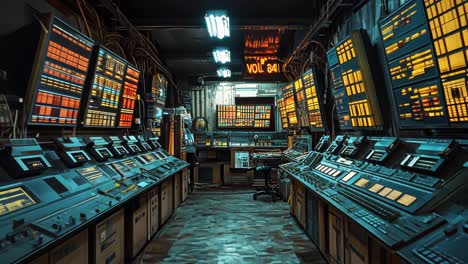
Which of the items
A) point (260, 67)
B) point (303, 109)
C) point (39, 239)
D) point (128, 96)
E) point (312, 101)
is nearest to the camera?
point (39, 239)

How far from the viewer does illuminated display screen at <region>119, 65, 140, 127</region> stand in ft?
13.1

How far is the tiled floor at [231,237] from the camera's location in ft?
10.1

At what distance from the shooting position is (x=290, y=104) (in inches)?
246

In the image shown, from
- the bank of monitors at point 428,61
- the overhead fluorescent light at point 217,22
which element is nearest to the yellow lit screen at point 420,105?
the bank of monitors at point 428,61

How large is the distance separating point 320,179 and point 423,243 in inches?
72.6

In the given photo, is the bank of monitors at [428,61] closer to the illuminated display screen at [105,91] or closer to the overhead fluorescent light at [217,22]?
the overhead fluorescent light at [217,22]

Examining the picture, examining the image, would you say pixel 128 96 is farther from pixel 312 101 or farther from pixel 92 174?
pixel 312 101

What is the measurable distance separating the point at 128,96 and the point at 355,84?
10.2 ft

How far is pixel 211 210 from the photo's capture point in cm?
509

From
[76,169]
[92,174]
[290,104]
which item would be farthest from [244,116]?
[76,169]

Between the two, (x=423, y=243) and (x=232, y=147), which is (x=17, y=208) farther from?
(x=232, y=147)

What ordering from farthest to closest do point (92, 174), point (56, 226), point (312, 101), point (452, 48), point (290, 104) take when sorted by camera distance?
point (290, 104), point (312, 101), point (92, 174), point (452, 48), point (56, 226)

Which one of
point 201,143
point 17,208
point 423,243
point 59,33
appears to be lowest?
point 423,243

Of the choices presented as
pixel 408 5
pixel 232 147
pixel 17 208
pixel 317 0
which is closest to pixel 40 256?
pixel 17 208
